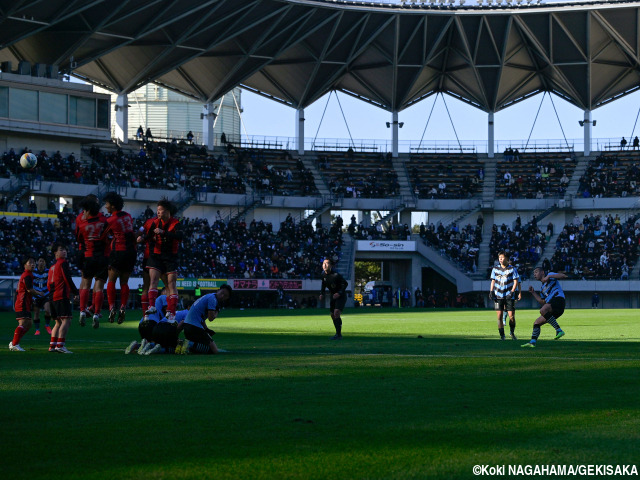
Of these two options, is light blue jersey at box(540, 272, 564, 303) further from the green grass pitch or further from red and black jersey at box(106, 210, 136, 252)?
red and black jersey at box(106, 210, 136, 252)

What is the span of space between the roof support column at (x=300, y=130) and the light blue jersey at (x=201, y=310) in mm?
64153

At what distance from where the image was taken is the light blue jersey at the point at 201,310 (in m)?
16.6

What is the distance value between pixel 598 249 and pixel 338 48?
2559cm

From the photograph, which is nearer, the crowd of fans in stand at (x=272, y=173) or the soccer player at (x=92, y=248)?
the soccer player at (x=92, y=248)

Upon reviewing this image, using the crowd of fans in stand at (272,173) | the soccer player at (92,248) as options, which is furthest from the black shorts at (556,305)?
the crowd of fans in stand at (272,173)

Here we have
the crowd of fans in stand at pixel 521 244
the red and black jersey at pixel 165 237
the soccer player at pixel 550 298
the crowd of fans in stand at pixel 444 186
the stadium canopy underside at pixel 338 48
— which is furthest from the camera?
the crowd of fans in stand at pixel 444 186

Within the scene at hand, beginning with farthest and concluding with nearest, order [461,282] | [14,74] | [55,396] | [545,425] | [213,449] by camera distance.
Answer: [461,282], [14,74], [55,396], [545,425], [213,449]

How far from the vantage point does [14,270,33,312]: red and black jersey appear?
18766mm

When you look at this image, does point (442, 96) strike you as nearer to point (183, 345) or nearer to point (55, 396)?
point (183, 345)

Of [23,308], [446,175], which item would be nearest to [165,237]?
[23,308]

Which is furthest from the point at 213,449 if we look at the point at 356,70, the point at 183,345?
the point at 356,70

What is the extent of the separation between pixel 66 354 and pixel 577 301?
190 ft

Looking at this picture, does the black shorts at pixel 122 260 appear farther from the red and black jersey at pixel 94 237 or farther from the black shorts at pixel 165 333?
the black shorts at pixel 165 333

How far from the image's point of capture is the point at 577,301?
228 feet
